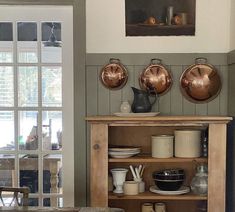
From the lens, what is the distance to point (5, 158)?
3.15 metres

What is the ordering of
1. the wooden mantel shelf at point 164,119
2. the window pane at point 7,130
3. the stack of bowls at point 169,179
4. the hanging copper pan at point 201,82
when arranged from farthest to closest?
1. the window pane at point 7,130
2. the hanging copper pan at point 201,82
3. the stack of bowls at point 169,179
4. the wooden mantel shelf at point 164,119

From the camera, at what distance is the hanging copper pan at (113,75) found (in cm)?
303

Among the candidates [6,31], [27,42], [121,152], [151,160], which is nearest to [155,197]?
[151,160]

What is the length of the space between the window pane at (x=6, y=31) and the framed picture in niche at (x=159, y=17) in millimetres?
887

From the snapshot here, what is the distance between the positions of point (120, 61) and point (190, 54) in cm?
53

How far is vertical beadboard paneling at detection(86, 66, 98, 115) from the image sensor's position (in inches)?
120

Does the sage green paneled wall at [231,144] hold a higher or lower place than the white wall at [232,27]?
lower

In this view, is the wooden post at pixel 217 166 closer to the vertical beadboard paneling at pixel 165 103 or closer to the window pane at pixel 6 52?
the vertical beadboard paneling at pixel 165 103

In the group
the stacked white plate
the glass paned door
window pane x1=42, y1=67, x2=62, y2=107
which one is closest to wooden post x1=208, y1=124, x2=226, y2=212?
the stacked white plate

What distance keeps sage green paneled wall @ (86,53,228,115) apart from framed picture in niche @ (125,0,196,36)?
18cm

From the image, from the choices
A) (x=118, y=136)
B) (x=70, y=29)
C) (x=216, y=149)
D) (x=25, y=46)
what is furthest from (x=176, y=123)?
(x=25, y=46)

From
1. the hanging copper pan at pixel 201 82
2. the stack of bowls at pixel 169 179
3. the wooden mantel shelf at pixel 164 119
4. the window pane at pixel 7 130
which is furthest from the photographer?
the window pane at pixel 7 130

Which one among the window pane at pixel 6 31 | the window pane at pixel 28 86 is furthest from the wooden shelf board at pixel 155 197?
the window pane at pixel 6 31

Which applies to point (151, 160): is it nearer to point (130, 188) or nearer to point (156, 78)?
point (130, 188)
